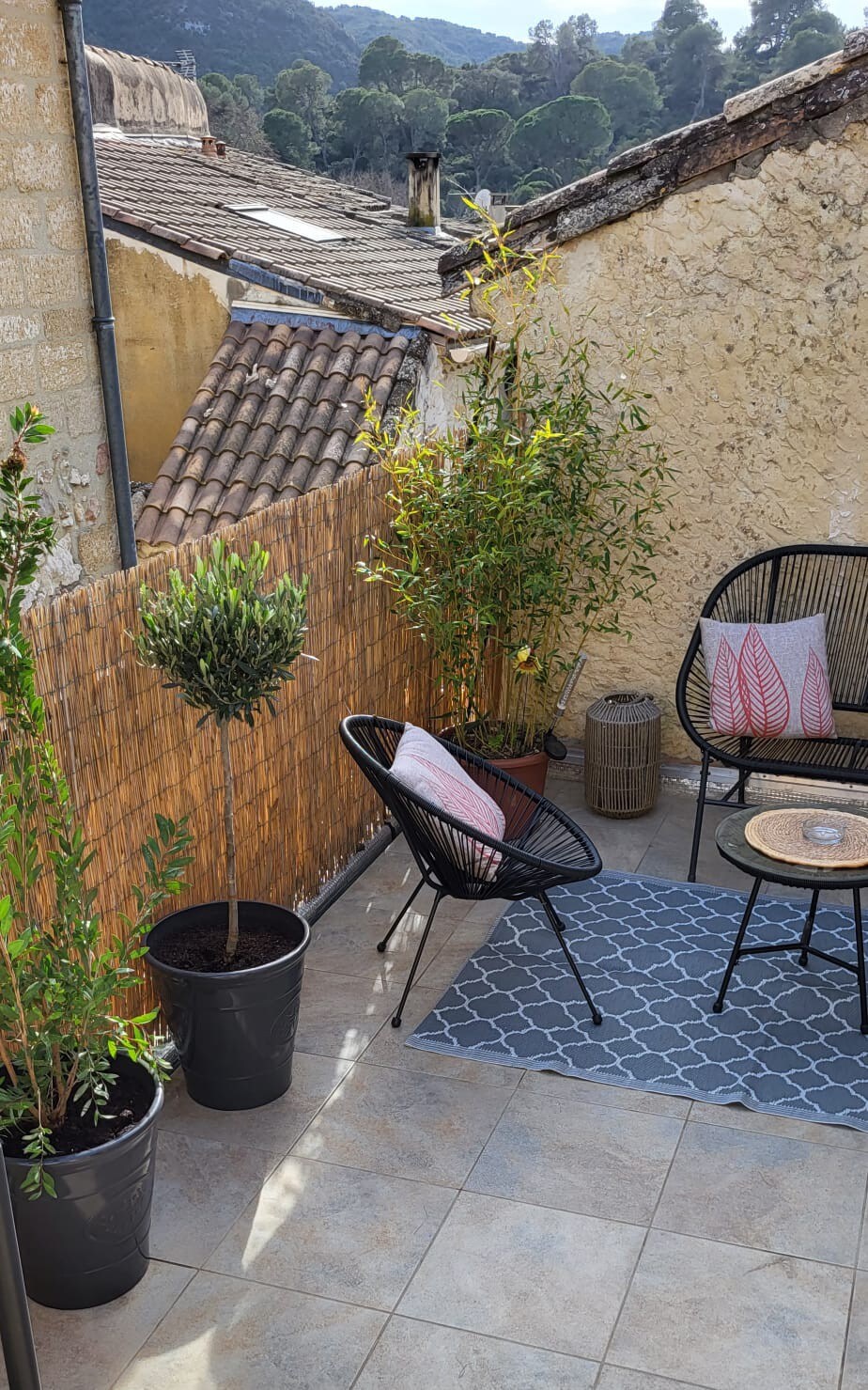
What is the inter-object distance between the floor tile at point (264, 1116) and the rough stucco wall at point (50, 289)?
77.3 inches

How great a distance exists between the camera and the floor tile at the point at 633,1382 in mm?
2514

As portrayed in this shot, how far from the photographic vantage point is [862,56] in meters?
4.54

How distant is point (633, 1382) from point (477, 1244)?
504 mm

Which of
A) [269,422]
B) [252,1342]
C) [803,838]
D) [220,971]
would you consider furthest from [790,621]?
[269,422]

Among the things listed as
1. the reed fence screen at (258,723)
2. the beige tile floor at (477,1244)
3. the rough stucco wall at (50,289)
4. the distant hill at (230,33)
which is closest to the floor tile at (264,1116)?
the beige tile floor at (477,1244)

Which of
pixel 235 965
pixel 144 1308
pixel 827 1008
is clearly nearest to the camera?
pixel 144 1308

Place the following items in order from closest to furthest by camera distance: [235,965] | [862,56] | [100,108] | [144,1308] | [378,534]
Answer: [144,1308] < [235,965] < [862,56] < [378,534] < [100,108]

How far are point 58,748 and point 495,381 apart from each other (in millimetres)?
2852

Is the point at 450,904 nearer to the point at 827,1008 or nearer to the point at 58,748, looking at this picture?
the point at 827,1008

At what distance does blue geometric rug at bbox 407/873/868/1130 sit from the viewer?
3545mm

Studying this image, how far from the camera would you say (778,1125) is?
3.35 meters

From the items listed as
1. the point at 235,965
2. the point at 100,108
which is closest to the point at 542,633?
the point at 235,965

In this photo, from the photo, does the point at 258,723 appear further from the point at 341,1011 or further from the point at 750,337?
the point at 750,337

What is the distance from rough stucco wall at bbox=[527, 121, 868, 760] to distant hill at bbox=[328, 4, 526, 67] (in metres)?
34.6
